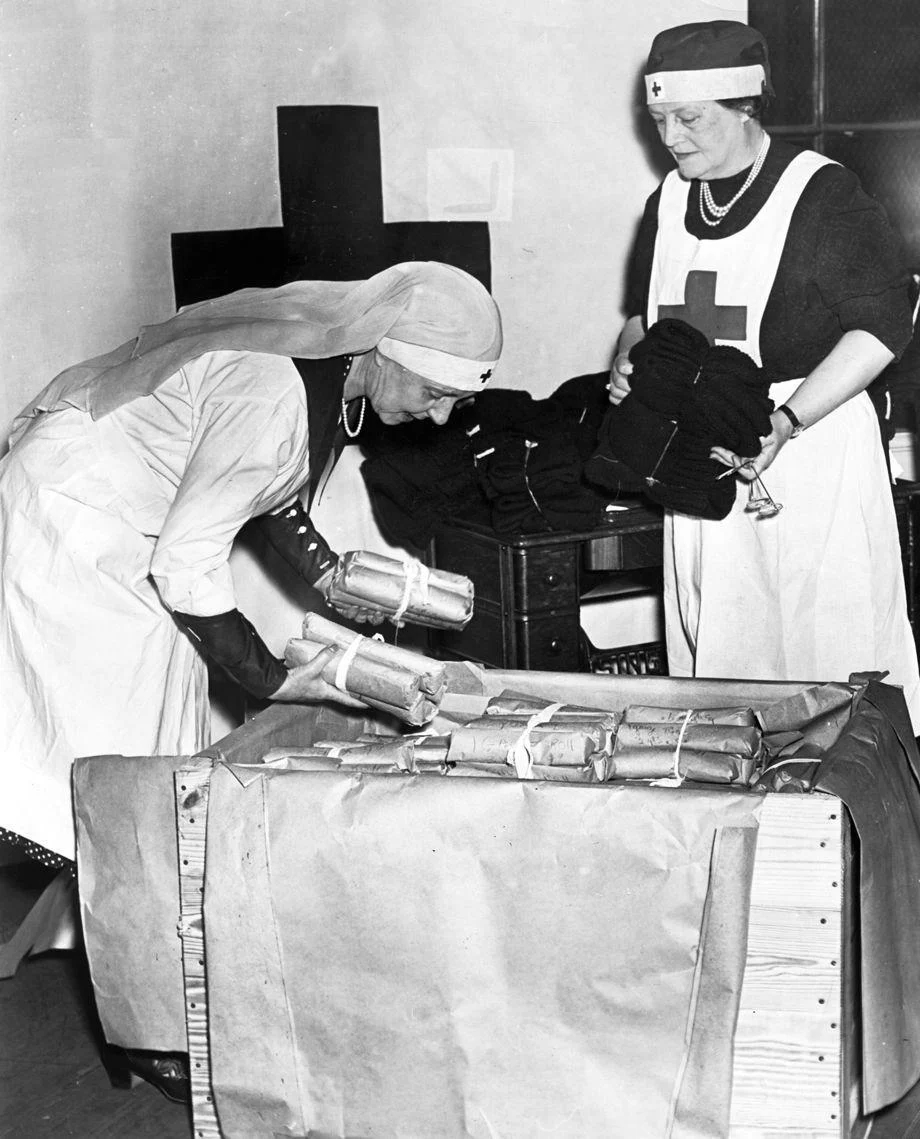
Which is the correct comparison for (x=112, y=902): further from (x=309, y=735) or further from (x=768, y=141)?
(x=768, y=141)

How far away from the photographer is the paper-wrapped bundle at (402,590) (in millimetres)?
2387

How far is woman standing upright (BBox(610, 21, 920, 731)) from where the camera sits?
8.50 ft

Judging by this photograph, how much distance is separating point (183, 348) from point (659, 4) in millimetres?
1896

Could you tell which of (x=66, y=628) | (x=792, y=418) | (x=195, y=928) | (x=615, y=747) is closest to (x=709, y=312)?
(x=792, y=418)

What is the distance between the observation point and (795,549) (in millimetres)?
2750

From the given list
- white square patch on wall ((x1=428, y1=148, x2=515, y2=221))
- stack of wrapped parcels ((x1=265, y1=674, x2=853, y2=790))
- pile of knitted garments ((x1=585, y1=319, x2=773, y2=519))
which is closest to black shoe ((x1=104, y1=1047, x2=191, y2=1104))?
stack of wrapped parcels ((x1=265, y1=674, x2=853, y2=790))

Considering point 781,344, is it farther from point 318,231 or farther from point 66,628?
point 66,628

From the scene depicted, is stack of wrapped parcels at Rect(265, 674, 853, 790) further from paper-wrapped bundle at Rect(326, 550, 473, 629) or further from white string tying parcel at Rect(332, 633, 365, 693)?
paper-wrapped bundle at Rect(326, 550, 473, 629)

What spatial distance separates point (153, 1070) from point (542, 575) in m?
1.33

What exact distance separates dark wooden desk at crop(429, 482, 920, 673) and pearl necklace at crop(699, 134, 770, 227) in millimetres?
737

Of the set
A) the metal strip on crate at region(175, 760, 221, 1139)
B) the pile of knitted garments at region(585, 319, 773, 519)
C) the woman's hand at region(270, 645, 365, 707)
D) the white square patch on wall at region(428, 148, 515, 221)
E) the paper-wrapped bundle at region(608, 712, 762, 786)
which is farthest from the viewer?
the white square patch on wall at region(428, 148, 515, 221)

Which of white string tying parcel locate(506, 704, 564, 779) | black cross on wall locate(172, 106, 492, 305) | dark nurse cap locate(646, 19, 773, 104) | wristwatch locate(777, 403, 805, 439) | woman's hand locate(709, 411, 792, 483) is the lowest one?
white string tying parcel locate(506, 704, 564, 779)

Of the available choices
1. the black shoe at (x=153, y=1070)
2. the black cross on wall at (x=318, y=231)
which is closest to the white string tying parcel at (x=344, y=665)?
the black shoe at (x=153, y=1070)

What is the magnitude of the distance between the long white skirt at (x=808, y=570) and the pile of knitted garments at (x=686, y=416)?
10 cm
